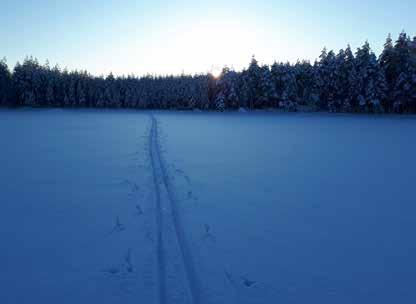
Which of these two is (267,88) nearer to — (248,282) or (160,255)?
(160,255)

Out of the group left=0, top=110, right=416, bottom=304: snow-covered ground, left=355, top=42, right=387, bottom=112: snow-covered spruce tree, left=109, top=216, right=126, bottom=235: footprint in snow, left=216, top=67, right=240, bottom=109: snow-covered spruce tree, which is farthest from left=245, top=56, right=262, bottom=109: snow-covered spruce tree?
left=109, top=216, right=126, bottom=235: footprint in snow

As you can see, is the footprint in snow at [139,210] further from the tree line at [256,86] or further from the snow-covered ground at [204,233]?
the tree line at [256,86]

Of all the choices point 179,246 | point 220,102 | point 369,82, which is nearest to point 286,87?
point 220,102

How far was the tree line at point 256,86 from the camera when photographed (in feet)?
203

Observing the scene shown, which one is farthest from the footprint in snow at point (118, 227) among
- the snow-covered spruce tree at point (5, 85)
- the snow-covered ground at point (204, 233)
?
the snow-covered spruce tree at point (5, 85)

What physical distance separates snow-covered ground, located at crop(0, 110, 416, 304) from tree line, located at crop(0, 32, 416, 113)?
52242 mm

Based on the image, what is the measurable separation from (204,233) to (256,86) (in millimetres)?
73542

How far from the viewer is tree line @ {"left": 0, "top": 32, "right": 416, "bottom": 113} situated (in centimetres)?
6191

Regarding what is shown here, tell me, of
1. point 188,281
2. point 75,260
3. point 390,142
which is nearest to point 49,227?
point 75,260

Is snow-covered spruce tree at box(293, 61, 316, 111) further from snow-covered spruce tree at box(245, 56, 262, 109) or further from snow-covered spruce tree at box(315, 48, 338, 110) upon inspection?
snow-covered spruce tree at box(245, 56, 262, 109)

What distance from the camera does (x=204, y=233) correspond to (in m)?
7.51

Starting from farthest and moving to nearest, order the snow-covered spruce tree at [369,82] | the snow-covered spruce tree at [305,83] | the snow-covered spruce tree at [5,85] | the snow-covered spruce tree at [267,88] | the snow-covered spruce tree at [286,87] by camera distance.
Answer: the snow-covered spruce tree at [5,85], the snow-covered spruce tree at [267,88], the snow-covered spruce tree at [286,87], the snow-covered spruce tree at [305,83], the snow-covered spruce tree at [369,82]

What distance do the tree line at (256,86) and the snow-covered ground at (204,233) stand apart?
52242 millimetres

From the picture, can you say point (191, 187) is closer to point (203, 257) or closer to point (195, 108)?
point (203, 257)
